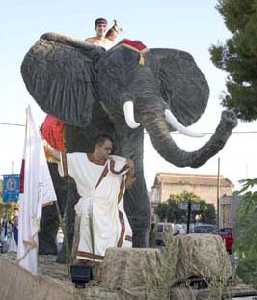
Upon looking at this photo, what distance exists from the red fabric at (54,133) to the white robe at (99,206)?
1.46 m

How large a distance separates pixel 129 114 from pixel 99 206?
103 cm

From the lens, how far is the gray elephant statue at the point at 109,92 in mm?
7953

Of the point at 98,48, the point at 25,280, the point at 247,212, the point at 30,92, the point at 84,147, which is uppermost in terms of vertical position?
the point at 98,48

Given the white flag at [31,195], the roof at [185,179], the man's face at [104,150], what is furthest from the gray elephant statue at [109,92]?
the roof at [185,179]

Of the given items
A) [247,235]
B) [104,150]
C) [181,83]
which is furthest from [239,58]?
[247,235]

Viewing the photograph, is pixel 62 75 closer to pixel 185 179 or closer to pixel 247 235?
pixel 247 235

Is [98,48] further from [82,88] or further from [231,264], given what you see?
[231,264]

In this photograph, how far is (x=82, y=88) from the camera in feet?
27.6

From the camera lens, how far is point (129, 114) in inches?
303

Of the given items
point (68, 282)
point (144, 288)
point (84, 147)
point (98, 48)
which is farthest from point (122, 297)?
point (98, 48)

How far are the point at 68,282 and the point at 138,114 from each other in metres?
2.35

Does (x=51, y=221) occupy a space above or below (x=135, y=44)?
below

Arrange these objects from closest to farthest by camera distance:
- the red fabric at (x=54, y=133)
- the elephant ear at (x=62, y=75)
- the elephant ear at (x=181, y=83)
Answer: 1. the elephant ear at (x=62, y=75)
2. the elephant ear at (x=181, y=83)
3. the red fabric at (x=54, y=133)

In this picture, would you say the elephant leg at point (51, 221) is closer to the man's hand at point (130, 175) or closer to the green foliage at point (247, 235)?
the man's hand at point (130, 175)
